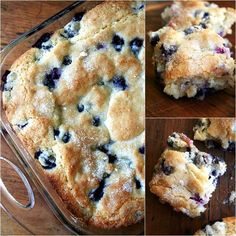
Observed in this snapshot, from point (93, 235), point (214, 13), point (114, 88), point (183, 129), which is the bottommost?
point (93, 235)

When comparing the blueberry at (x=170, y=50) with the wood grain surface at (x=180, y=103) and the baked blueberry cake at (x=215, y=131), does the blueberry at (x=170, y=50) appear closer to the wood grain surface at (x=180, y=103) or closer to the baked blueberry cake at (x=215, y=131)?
the wood grain surface at (x=180, y=103)

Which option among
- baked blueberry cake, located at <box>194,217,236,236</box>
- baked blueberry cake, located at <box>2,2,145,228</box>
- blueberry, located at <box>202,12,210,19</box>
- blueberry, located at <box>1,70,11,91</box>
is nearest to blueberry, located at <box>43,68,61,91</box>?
baked blueberry cake, located at <box>2,2,145,228</box>

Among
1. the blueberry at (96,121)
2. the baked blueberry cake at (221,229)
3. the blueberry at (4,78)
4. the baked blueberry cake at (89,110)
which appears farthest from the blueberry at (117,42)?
the baked blueberry cake at (221,229)

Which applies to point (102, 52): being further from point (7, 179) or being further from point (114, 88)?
point (7, 179)

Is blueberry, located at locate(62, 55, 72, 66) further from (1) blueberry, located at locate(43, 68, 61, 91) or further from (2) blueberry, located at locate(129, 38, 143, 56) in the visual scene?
(2) blueberry, located at locate(129, 38, 143, 56)

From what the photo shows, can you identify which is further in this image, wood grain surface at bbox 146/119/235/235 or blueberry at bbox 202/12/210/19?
blueberry at bbox 202/12/210/19

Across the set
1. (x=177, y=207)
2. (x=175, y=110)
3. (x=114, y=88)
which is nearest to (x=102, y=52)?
(x=114, y=88)

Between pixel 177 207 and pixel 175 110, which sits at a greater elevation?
pixel 175 110
